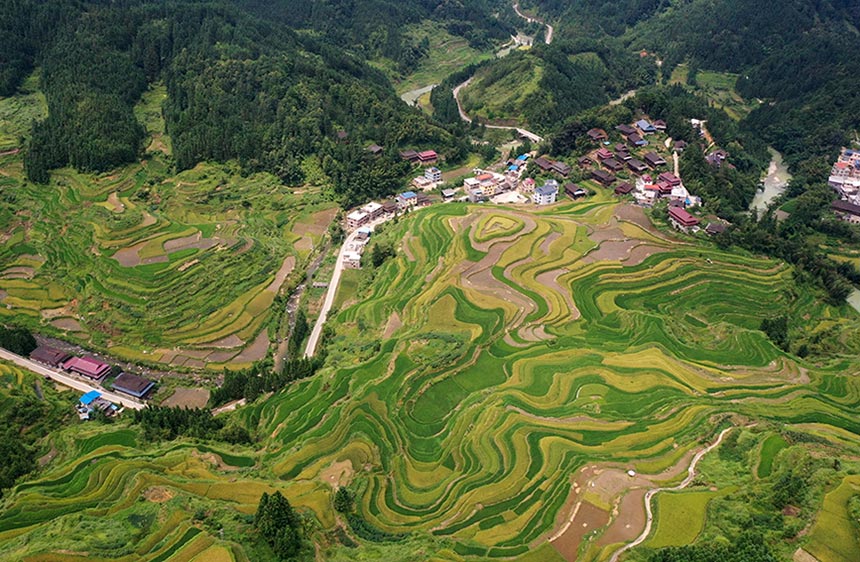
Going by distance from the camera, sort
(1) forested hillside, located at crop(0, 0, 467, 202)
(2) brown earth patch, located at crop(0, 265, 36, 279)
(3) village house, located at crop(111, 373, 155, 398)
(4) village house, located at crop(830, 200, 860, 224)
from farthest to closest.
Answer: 1. (1) forested hillside, located at crop(0, 0, 467, 202)
2. (4) village house, located at crop(830, 200, 860, 224)
3. (2) brown earth patch, located at crop(0, 265, 36, 279)
4. (3) village house, located at crop(111, 373, 155, 398)

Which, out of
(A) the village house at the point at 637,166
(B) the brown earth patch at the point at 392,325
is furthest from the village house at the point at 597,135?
(B) the brown earth patch at the point at 392,325

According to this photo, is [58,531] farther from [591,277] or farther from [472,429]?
[591,277]

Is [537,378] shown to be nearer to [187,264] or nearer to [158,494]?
[158,494]

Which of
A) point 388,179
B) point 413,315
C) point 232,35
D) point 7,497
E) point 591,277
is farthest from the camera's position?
point 232,35

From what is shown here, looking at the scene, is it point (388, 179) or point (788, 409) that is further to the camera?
point (388, 179)

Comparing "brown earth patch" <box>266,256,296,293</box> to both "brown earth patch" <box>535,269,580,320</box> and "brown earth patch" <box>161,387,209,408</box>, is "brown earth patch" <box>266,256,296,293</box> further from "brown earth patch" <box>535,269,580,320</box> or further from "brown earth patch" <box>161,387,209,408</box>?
"brown earth patch" <box>535,269,580,320</box>

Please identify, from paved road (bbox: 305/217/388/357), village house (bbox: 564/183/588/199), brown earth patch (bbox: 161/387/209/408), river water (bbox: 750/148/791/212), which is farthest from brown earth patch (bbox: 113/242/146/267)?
river water (bbox: 750/148/791/212)

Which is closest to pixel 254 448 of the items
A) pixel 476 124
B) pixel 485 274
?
pixel 485 274

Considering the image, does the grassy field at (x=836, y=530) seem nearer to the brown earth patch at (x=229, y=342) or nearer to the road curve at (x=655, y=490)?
the road curve at (x=655, y=490)
